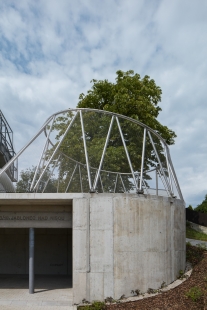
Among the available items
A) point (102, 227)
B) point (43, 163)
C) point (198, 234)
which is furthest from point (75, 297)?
point (198, 234)

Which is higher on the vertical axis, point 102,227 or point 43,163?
point 43,163

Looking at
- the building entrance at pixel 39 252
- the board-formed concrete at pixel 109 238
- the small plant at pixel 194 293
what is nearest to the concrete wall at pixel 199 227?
the building entrance at pixel 39 252

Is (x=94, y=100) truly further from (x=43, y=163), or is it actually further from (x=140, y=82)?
(x=43, y=163)

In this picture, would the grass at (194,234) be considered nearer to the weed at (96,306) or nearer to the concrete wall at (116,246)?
the concrete wall at (116,246)

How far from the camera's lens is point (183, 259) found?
16609mm

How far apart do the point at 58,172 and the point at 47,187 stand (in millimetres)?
1543

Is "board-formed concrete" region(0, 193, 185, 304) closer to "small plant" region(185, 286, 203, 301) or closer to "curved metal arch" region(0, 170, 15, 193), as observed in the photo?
"small plant" region(185, 286, 203, 301)

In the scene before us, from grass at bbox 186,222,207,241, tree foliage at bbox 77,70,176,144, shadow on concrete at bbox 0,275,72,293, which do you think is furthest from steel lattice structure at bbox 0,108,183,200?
grass at bbox 186,222,207,241

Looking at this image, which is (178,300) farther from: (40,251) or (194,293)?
(40,251)

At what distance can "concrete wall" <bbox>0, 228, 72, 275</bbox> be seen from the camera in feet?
65.6

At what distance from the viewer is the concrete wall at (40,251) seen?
20.0m

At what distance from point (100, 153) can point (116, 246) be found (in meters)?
5.73

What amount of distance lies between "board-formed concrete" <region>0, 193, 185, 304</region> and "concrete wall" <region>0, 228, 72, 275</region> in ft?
20.2

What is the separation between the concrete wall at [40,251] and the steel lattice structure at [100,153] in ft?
14.3
